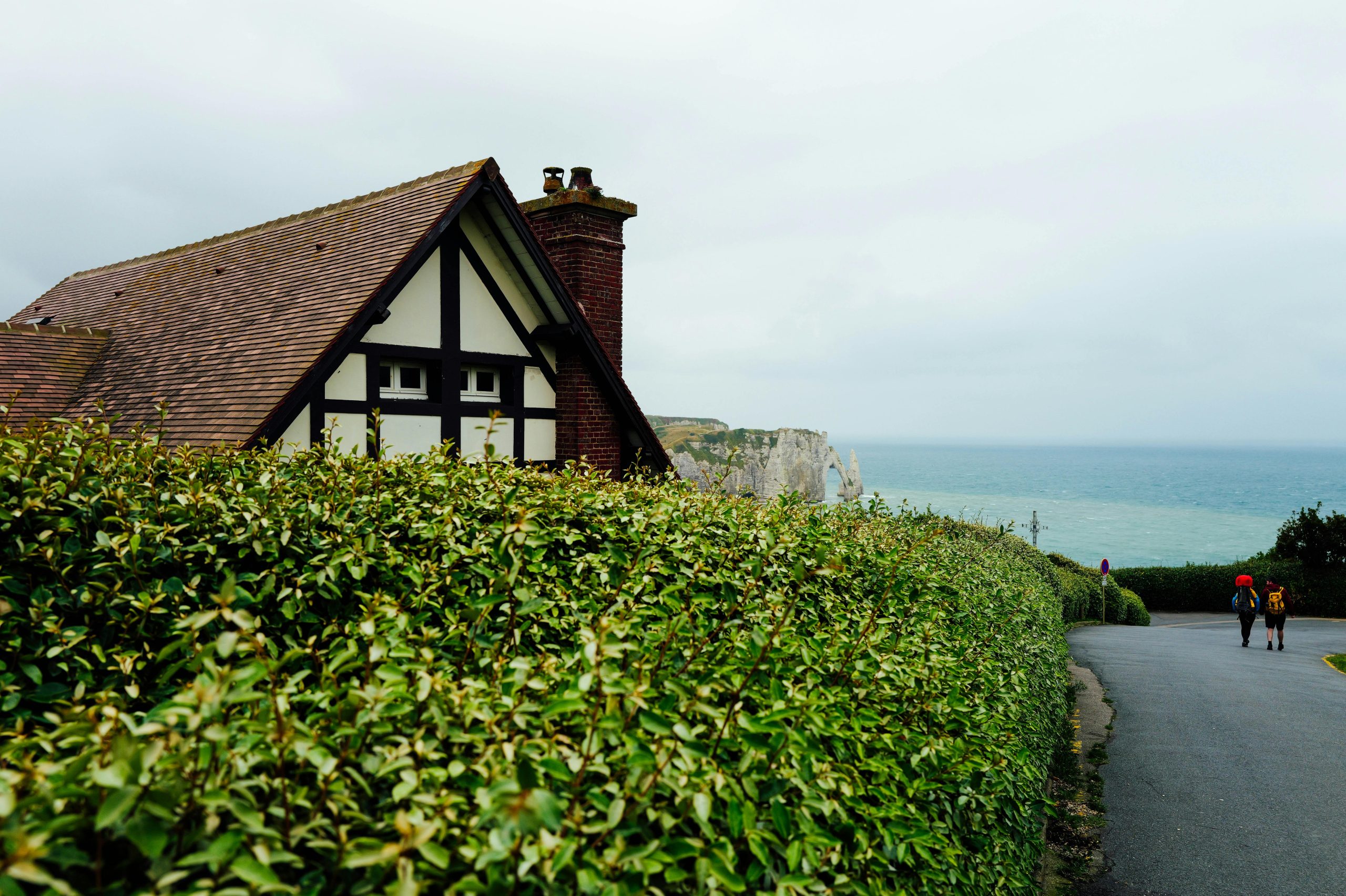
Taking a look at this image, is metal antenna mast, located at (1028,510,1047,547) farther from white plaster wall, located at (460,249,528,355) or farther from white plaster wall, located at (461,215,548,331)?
white plaster wall, located at (460,249,528,355)

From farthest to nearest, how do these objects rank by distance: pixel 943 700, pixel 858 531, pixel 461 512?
pixel 858 531, pixel 461 512, pixel 943 700

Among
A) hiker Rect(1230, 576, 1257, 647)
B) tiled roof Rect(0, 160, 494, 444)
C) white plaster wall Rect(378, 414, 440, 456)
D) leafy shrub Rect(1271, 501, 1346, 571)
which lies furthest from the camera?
leafy shrub Rect(1271, 501, 1346, 571)

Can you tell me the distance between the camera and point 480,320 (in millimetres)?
12445

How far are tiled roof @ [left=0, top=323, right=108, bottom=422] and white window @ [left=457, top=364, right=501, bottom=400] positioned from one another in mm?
6281

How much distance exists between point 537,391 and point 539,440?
791 millimetres

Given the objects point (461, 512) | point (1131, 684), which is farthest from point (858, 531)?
point (1131, 684)

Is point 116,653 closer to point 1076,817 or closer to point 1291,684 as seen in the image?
point 1076,817

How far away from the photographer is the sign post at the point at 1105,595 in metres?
32.1

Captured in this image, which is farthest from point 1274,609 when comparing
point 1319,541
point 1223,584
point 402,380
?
point 1223,584

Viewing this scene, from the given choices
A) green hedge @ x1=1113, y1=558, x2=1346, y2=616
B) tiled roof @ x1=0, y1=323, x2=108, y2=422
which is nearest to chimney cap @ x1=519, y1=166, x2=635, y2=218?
tiled roof @ x1=0, y1=323, x2=108, y2=422

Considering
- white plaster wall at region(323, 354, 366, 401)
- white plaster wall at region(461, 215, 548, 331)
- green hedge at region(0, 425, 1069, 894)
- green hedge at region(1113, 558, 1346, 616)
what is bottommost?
green hedge at region(1113, 558, 1346, 616)

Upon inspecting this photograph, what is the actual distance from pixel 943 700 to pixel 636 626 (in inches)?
62.5

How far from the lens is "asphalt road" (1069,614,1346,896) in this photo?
268 inches

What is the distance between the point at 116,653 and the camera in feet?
10.4
